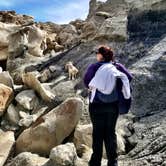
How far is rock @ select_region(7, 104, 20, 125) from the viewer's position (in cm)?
1052

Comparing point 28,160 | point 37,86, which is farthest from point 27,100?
point 28,160

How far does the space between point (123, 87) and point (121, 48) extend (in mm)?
6721

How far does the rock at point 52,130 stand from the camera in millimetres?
8594

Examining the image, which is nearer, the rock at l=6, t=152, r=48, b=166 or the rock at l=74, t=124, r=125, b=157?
the rock at l=6, t=152, r=48, b=166

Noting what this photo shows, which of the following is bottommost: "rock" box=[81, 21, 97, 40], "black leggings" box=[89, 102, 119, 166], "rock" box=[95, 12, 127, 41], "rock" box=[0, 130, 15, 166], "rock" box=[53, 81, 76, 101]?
"rock" box=[0, 130, 15, 166]

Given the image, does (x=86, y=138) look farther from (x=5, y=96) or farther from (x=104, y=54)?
(x=5, y=96)

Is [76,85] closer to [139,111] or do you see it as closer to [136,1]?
[139,111]

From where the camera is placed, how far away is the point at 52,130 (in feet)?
28.6

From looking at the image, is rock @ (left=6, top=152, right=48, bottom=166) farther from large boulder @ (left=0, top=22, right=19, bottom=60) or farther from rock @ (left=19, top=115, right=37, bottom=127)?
large boulder @ (left=0, top=22, right=19, bottom=60)

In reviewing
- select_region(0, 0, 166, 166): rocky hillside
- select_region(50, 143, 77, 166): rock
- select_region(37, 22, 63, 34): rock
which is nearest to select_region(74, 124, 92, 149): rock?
select_region(0, 0, 166, 166): rocky hillside

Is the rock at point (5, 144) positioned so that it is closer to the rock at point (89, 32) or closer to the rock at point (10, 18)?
the rock at point (89, 32)

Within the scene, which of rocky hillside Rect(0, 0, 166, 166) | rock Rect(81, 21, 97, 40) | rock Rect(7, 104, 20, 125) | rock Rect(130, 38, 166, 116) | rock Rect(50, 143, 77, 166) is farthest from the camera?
rock Rect(81, 21, 97, 40)

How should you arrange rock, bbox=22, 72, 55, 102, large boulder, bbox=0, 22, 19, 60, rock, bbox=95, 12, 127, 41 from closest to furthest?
rock, bbox=22, 72, 55, 102
rock, bbox=95, 12, 127, 41
large boulder, bbox=0, 22, 19, 60

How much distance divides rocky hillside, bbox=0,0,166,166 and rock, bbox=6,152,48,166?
0.02 m
